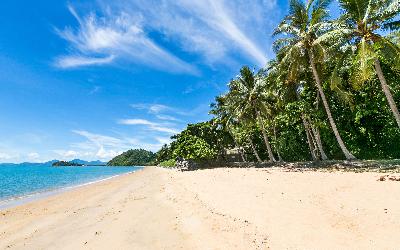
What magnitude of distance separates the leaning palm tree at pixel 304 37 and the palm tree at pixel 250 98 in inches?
350

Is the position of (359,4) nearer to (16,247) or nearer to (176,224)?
(176,224)

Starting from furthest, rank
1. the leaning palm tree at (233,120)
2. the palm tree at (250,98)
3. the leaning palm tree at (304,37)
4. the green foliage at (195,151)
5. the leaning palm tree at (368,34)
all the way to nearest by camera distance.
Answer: the green foliage at (195,151) < the leaning palm tree at (233,120) < the palm tree at (250,98) < the leaning palm tree at (304,37) < the leaning palm tree at (368,34)

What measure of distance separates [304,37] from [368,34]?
532 cm

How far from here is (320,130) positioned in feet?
96.4

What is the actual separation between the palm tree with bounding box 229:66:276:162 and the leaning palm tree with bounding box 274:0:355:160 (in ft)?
29.1

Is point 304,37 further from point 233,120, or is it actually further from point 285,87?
point 233,120

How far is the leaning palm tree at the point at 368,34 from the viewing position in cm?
1657

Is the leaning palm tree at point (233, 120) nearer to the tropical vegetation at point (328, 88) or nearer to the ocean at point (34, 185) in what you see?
the tropical vegetation at point (328, 88)

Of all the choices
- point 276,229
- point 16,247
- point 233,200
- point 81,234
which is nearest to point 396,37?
point 233,200

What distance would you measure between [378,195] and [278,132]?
3020 centimetres

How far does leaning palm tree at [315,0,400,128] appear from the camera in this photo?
54.4ft

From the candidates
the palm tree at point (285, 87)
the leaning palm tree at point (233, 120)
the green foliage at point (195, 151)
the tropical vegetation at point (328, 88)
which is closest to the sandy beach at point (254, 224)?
the tropical vegetation at point (328, 88)

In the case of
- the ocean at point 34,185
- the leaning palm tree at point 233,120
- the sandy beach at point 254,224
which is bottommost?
the sandy beach at point 254,224

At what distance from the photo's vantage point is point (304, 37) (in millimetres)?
22516
